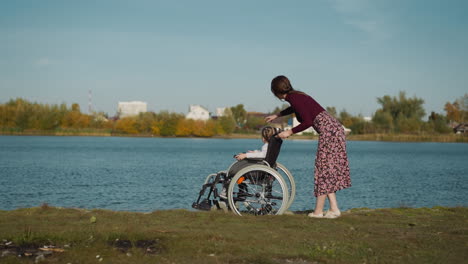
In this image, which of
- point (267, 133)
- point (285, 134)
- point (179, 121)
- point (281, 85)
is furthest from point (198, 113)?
point (281, 85)

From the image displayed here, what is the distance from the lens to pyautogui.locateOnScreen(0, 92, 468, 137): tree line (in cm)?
11275

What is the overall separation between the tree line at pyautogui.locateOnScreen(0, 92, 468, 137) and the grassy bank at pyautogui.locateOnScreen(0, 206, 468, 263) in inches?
3643

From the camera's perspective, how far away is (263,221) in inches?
266

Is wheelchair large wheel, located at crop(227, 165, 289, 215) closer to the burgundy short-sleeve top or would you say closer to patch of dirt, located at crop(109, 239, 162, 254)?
the burgundy short-sleeve top

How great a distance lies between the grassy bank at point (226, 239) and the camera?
189 inches

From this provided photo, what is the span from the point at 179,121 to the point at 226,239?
12979cm

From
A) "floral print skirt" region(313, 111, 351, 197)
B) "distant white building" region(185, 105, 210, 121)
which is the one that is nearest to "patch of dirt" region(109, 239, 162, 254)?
"floral print skirt" region(313, 111, 351, 197)

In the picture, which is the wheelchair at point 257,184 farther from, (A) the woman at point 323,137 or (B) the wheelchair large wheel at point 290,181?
(A) the woman at point 323,137

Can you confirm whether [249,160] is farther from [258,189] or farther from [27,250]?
[27,250]

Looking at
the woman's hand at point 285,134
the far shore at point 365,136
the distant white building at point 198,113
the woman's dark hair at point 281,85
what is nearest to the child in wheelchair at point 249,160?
the woman's hand at point 285,134

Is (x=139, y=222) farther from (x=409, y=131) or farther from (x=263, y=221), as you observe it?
(x=409, y=131)

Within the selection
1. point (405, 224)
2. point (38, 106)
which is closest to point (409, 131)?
point (38, 106)

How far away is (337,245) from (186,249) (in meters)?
1.62

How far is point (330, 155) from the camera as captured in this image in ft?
24.0
